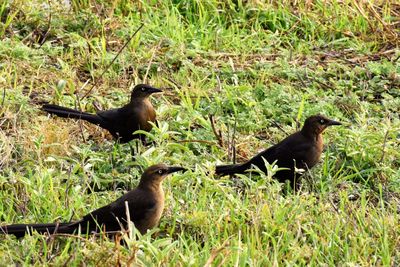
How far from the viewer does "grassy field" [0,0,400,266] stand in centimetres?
600

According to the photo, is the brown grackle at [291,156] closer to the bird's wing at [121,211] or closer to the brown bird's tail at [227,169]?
the brown bird's tail at [227,169]

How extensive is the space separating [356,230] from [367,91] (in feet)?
9.77

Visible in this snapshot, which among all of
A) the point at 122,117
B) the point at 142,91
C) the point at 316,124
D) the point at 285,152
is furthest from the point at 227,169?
the point at 142,91

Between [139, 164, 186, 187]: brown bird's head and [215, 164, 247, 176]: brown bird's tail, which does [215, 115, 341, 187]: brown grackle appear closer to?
[215, 164, 247, 176]: brown bird's tail

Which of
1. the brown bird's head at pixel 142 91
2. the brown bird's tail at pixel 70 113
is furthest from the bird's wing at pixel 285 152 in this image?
the brown bird's tail at pixel 70 113

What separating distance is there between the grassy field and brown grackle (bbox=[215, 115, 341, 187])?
0.10 meters

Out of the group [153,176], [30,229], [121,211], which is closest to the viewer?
[30,229]

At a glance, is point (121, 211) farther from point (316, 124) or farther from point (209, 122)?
point (209, 122)

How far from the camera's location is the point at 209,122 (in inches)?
321

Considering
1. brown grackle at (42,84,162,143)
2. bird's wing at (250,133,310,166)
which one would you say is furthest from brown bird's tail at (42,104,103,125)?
bird's wing at (250,133,310,166)

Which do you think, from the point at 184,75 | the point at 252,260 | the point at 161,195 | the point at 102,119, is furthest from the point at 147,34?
the point at 252,260

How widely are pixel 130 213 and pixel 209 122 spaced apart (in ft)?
7.26

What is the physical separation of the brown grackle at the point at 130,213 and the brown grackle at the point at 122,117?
58.9 inches

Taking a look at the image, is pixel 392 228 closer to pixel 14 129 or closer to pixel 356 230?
pixel 356 230
